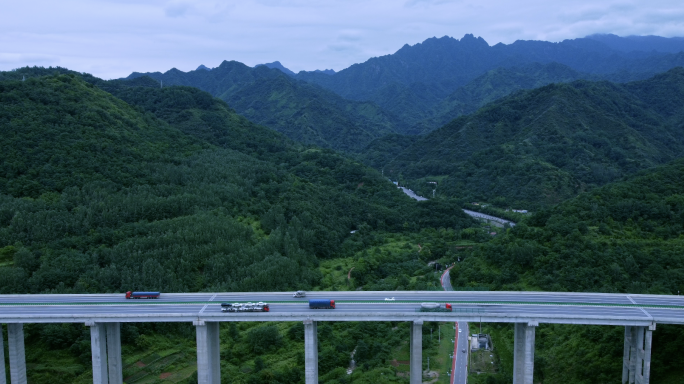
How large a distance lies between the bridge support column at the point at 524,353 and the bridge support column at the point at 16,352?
4184 centimetres

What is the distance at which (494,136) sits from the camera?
581 feet

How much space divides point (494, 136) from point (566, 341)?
130 metres

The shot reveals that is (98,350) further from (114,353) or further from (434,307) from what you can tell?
(434,307)

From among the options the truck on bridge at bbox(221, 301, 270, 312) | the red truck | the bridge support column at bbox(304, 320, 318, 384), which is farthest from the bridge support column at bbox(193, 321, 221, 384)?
the bridge support column at bbox(304, 320, 318, 384)

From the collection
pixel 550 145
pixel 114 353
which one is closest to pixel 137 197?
pixel 114 353

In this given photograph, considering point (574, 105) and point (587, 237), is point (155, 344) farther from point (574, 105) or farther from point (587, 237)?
point (574, 105)

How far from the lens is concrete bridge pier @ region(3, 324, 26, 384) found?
46250 mm

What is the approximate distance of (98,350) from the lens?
45.5 metres

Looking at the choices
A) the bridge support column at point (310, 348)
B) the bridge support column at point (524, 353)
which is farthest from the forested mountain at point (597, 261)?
the bridge support column at point (310, 348)

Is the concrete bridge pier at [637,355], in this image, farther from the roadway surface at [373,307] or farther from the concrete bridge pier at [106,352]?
the concrete bridge pier at [106,352]

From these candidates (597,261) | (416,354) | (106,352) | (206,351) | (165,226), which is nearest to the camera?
(206,351)

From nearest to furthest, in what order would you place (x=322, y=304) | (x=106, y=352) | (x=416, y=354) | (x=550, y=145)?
(x=322, y=304), (x=416, y=354), (x=106, y=352), (x=550, y=145)

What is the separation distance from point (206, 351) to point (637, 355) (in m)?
34.9

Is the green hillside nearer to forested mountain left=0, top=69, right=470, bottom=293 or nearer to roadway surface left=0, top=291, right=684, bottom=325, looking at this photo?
forested mountain left=0, top=69, right=470, bottom=293
